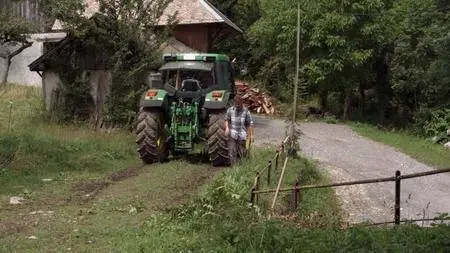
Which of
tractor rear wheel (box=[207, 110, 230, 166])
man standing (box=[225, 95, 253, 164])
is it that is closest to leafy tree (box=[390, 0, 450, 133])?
tractor rear wheel (box=[207, 110, 230, 166])

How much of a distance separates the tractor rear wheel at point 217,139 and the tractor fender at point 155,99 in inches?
47.3

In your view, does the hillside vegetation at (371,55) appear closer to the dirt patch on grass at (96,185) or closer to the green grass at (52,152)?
the green grass at (52,152)

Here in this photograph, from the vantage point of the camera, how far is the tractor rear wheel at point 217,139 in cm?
1384

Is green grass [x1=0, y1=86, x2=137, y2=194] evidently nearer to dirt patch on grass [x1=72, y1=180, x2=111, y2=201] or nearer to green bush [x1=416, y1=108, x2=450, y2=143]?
dirt patch on grass [x1=72, y1=180, x2=111, y2=201]

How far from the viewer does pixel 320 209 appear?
10859 millimetres

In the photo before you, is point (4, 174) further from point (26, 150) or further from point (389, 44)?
point (389, 44)

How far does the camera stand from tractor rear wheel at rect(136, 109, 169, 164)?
14.2m

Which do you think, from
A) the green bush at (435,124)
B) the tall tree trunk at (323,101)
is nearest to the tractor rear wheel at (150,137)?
the green bush at (435,124)

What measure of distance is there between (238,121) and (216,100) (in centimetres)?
115

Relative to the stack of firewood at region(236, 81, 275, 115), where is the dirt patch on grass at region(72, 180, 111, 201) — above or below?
below

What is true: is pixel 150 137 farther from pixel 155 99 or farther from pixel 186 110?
pixel 186 110

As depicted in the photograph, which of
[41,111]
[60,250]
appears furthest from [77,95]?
[60,250]

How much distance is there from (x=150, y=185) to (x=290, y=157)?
3.70 m

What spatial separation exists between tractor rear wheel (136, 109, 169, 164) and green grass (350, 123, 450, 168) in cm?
826
